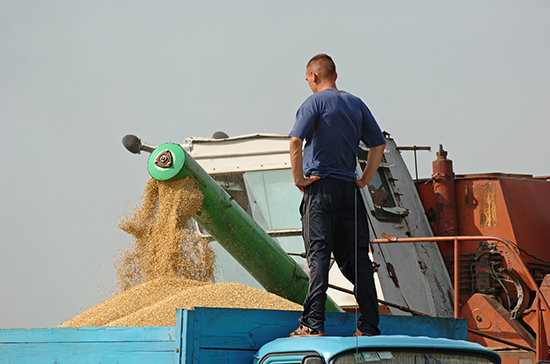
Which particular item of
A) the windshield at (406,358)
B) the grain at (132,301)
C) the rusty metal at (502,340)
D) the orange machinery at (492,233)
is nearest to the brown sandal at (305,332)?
the windshield at (406,358)

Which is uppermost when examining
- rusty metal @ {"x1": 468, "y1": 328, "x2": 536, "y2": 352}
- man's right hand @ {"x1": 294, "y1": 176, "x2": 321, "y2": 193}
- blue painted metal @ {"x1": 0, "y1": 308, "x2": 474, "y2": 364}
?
man's right hand @ {"x1": 294, "y1": 176, "x2": 321, "y2": 193}

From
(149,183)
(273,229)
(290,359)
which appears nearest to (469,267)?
(273,229)

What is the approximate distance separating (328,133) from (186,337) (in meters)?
1.36

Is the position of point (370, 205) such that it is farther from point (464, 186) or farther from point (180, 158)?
point (180, 158)

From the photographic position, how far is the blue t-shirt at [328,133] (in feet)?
11.4

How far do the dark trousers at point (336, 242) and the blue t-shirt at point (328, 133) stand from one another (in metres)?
0.08

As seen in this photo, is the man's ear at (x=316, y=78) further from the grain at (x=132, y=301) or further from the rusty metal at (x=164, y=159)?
the grain at (x=132, y=301)

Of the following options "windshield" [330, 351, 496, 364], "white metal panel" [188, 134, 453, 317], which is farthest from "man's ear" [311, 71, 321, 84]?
"white metal panel" [188, 134, 453, 317]

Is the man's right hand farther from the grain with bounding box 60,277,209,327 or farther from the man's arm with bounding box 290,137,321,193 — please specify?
the grain with bounding box 60,277,209,327

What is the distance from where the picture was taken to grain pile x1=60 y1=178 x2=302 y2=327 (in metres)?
3.76

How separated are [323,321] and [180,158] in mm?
1726

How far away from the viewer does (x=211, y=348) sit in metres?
2.79

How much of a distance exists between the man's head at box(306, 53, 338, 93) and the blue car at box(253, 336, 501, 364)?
4.84 ft

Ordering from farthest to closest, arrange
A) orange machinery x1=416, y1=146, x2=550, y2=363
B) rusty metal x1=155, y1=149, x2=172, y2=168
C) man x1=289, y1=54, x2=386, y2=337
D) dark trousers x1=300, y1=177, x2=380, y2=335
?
orange machinery x1=416, y1=146, x2=550, y2=363, rusty metal x1=155, y1=149, x2=172, y2=168, man x1=289, y1=54, x2=386, y2=337, dark trousers x1=300, y1=177, x2=380, y2=335
